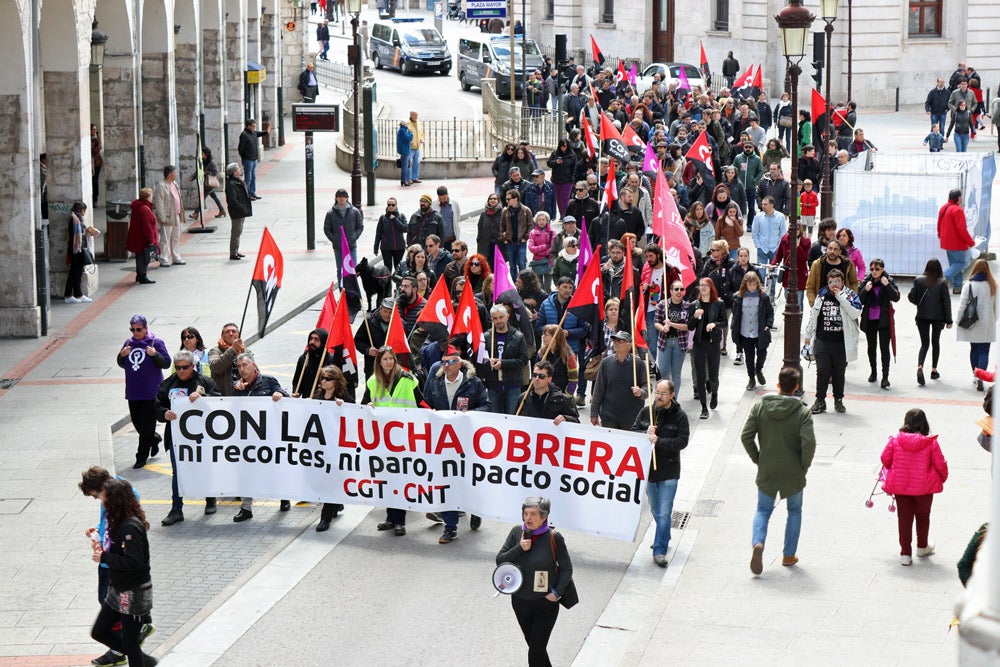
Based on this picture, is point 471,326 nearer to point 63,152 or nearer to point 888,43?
point 63,152

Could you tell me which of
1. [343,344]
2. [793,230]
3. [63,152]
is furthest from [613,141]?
[343,344]

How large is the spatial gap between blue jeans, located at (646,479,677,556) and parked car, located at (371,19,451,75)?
50.0m

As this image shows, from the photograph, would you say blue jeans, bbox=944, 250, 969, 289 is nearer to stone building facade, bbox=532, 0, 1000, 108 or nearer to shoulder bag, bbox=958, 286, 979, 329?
shoulder bag, bbox=958, 286, 979, 329

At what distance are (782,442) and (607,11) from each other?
5430 centimetres

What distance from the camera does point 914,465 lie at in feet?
39.1

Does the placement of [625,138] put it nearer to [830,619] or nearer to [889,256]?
[889,256]

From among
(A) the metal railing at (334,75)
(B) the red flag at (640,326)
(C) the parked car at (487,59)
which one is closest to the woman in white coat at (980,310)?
(B) the red flag at (640,326)

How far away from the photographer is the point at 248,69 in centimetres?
3775

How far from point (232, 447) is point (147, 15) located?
54.0ft

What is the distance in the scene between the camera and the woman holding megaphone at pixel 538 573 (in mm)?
9602

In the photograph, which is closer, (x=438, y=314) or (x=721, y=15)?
(x=438, y=314)

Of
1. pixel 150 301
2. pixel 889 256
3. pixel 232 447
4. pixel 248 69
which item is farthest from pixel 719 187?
pixel 248 69

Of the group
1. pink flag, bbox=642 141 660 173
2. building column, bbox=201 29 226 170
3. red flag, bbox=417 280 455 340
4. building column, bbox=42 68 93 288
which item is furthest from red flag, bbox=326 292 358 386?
building column, bbox=201 29 226 170

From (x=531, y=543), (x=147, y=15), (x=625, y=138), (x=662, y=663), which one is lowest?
(x=662, y=663)
